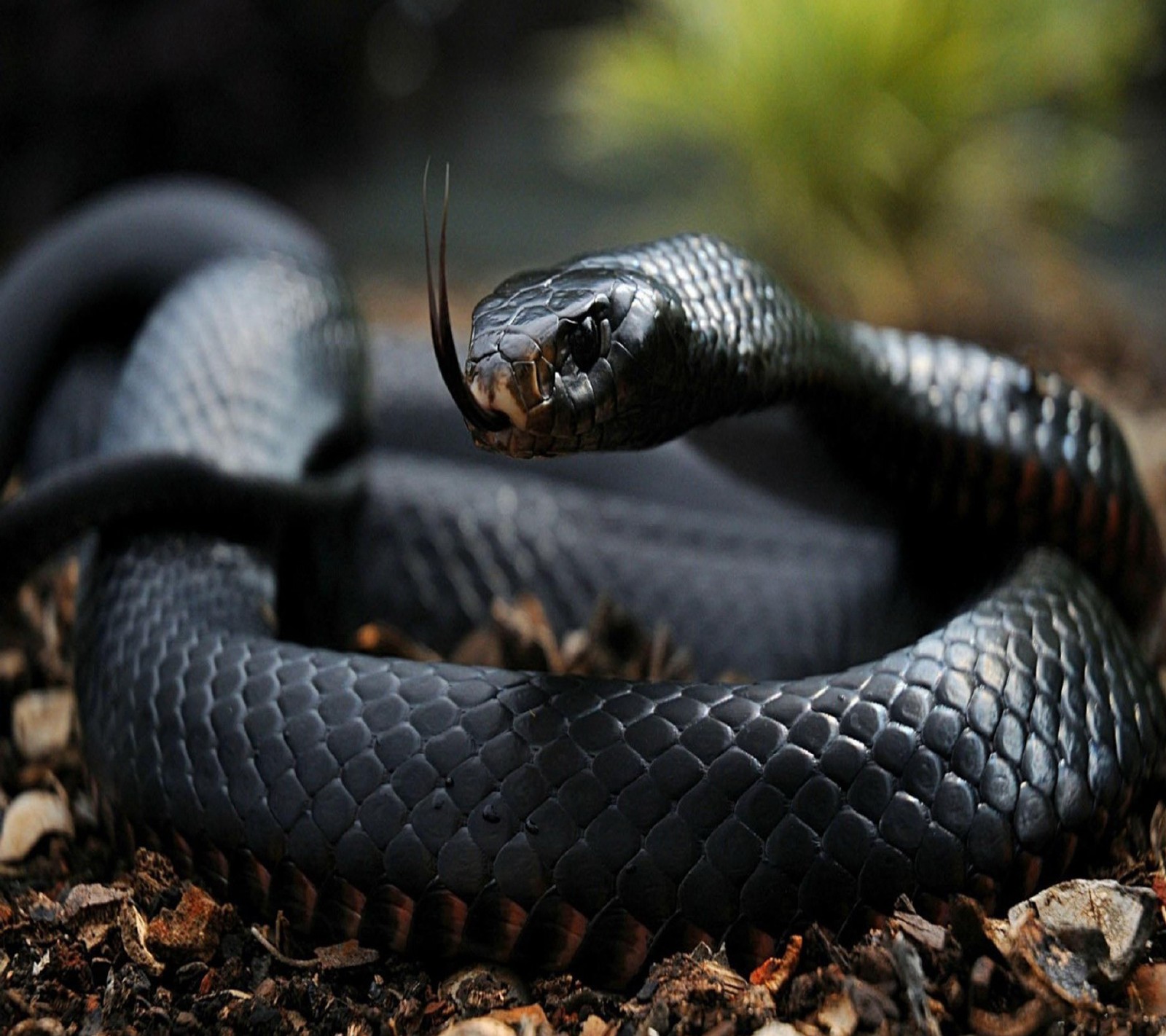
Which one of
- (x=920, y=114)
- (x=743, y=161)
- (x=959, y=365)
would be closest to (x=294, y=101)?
(x=743, y=161)

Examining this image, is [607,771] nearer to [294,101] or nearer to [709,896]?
[709,896]

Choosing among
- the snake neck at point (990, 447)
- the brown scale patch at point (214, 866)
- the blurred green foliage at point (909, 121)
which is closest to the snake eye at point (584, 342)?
the snake neck at point (990, 447)

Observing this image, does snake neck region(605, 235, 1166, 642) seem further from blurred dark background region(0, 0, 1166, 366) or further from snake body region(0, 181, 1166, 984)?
blurred dark background region(0, 0, 1166, 366)

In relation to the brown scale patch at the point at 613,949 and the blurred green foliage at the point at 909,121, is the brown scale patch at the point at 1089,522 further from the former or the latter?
the blurred green foliage at the point at 909,121

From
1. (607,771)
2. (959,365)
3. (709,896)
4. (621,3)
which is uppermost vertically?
(621,3)

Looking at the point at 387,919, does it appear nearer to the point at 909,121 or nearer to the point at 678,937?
the point at 678,937

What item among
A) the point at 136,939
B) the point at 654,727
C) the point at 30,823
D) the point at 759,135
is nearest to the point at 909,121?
the point at 759,135

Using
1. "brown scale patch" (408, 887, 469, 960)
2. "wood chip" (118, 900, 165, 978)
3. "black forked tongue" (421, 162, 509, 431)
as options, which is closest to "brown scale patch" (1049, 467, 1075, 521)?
"black forked tongue" (421, 162, 509, 431)
